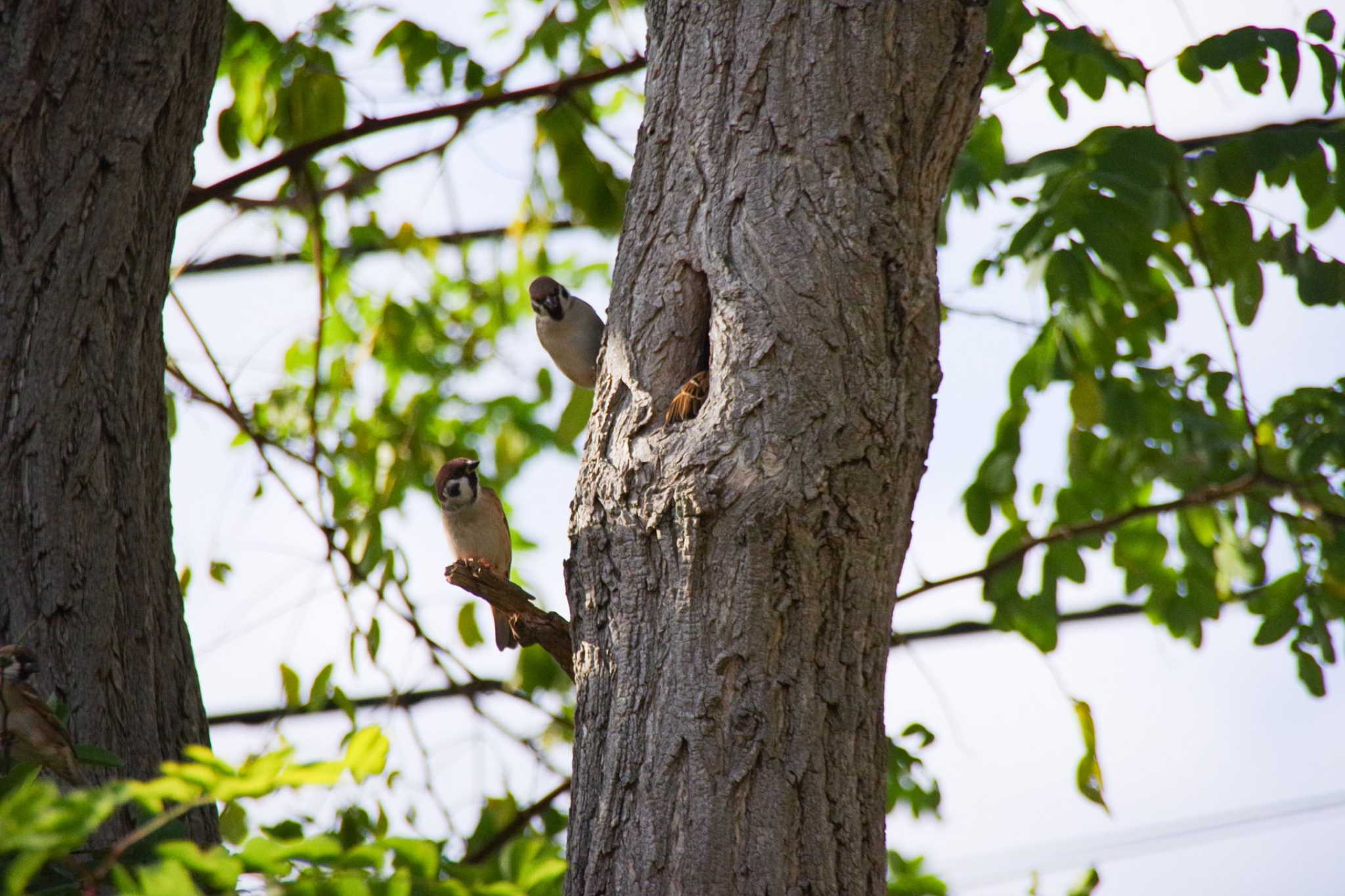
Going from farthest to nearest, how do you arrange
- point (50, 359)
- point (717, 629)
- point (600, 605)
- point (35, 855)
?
point (50, 359) → point (600, 605) → point (717, 629) → point (35, 855)

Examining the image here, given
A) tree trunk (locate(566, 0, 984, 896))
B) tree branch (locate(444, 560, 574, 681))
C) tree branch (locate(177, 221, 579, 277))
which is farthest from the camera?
tree branch (locate(177, 221, 579, 277))

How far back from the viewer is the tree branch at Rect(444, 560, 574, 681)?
3010 millimetres

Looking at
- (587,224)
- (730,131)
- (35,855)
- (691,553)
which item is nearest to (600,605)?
(691,553)

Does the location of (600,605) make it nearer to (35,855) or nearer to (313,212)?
(35,855)

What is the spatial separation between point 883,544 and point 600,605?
55 cm

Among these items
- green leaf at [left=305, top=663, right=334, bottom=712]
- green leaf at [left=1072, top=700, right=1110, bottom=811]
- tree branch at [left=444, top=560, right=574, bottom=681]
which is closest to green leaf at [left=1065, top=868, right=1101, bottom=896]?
green leaf at [left=1072, top=700, right=1110, bottom=811]

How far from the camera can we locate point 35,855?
1.38m

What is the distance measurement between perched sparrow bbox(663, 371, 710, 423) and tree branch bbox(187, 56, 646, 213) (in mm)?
2177

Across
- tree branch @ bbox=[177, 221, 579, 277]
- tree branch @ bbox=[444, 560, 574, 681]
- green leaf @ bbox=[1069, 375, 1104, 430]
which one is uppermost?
tree branch @ bbox=[177, 221, 579, 277]

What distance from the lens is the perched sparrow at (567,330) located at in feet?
16.2

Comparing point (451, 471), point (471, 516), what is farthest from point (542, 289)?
point (471, 516)

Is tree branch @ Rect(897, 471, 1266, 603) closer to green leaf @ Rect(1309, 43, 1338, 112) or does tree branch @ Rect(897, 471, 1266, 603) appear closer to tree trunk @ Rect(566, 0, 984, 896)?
green leaf @ Rect(1309, 43, 1338, 112)

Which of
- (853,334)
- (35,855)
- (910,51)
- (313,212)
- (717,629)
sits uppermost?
(313,212)

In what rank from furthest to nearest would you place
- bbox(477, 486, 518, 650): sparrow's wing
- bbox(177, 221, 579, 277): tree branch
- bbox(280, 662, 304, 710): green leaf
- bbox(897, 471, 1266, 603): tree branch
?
bbox(177, 221, 579, 277): tree branch → bbox(477, 486, 518, 650): sparrow's wing → bbox(280, 662, 304, 710): green leaf → bbox(897, 471, 1266, 603): tree branch
